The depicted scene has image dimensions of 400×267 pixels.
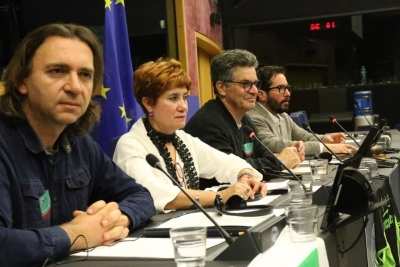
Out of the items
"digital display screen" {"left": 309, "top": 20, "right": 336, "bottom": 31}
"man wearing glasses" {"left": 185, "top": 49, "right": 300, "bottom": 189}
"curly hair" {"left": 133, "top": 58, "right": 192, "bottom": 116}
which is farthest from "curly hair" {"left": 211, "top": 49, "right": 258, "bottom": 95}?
"digital display screen" {"left": 309, "top": 20, "right": 336, "bottom": 31}

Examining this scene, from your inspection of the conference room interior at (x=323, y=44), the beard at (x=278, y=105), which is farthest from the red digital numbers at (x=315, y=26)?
the beard at (x=278, y=105)

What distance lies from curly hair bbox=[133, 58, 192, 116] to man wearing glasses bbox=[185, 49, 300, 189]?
61 centimetres

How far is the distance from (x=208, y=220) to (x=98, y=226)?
0.33 m

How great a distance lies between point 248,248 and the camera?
46.6 inches

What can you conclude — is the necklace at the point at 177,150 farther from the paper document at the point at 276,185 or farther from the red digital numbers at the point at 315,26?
the red digital numbers at the point at 315,26

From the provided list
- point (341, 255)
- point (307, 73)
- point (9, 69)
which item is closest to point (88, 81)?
point (9, 69)

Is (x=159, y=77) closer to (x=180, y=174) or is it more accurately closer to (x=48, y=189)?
(x=180, y=174)

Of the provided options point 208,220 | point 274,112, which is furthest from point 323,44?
point 208,220

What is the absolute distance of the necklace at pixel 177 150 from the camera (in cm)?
226

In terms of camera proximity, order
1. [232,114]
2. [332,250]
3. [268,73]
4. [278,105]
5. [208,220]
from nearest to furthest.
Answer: [332,250], [208,220], [232,114], [278,105], [268,73]

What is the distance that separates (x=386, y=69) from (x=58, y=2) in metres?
5.12

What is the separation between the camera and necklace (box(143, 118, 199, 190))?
226 cm

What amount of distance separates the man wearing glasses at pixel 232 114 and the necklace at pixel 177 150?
0.49 meters

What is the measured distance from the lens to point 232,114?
3.21 metres
